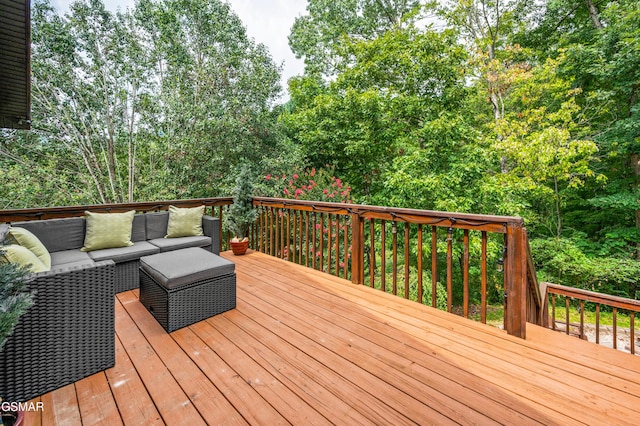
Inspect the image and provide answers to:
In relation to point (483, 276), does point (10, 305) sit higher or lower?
higher

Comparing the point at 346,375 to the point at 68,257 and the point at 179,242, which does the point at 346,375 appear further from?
the point at 68,257

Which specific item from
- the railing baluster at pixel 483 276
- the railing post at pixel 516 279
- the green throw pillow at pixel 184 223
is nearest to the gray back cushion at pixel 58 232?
the green throw pillow at pixel 184 223

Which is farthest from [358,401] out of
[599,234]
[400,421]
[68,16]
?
[599,234]

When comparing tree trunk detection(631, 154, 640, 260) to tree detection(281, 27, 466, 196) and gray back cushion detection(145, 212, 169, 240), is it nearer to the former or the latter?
tree detection(281, 27, 466, 196)

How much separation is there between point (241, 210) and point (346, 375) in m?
3.35

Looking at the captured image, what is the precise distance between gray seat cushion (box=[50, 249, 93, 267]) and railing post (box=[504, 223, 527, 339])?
137 inches

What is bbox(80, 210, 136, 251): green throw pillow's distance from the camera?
10.3 ft

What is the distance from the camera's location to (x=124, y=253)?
10.0 ft

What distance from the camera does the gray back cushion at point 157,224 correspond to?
147 inches

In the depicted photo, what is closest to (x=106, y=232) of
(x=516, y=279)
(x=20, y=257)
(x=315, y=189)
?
(x=20, y=257)

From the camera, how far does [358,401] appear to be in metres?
1.51

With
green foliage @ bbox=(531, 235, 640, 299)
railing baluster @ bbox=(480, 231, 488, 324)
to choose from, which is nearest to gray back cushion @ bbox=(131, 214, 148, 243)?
railing baluster @ bbox=(480, 231, 488, 324)

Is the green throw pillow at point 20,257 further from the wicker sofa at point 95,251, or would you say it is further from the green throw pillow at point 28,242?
the wicker sofa at point 95,251

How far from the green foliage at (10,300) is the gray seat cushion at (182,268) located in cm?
94
